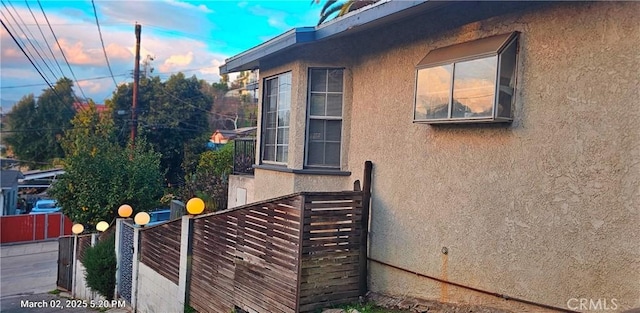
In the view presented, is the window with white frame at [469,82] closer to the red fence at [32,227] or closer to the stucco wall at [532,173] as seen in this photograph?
the stucco wall at [532,173]

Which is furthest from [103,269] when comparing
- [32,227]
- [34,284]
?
[32,227]

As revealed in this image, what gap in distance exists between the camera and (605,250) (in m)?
3.69

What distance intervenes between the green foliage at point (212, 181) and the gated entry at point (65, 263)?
13.8ft

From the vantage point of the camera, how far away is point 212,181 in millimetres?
13984

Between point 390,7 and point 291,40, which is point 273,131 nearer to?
point 291,40

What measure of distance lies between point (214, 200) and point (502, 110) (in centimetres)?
915


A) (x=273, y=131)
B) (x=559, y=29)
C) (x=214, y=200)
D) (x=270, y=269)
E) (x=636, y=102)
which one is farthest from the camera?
(x=214, y=200)

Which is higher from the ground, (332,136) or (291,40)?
(291,40)

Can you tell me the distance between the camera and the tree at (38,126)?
36.4m

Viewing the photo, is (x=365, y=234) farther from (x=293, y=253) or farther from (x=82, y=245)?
(x=82, y=245)

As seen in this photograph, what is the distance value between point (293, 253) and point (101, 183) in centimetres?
1131

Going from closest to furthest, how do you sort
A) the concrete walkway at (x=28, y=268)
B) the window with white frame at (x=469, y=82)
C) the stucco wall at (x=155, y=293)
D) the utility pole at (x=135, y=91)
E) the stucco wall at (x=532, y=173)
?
the stucco wall at (x=532, y=173), the window with white frame at (x=469, y=82), the stucco wall at (x=155, y=293), the concrete walkway at (x=28, y=268), the utility pole at (x=135, y=91)

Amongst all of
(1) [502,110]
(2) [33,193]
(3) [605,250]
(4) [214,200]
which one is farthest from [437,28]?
(2) [33,193]

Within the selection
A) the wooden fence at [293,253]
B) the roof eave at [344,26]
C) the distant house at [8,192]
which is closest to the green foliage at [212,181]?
the roof eave at [344,26]
